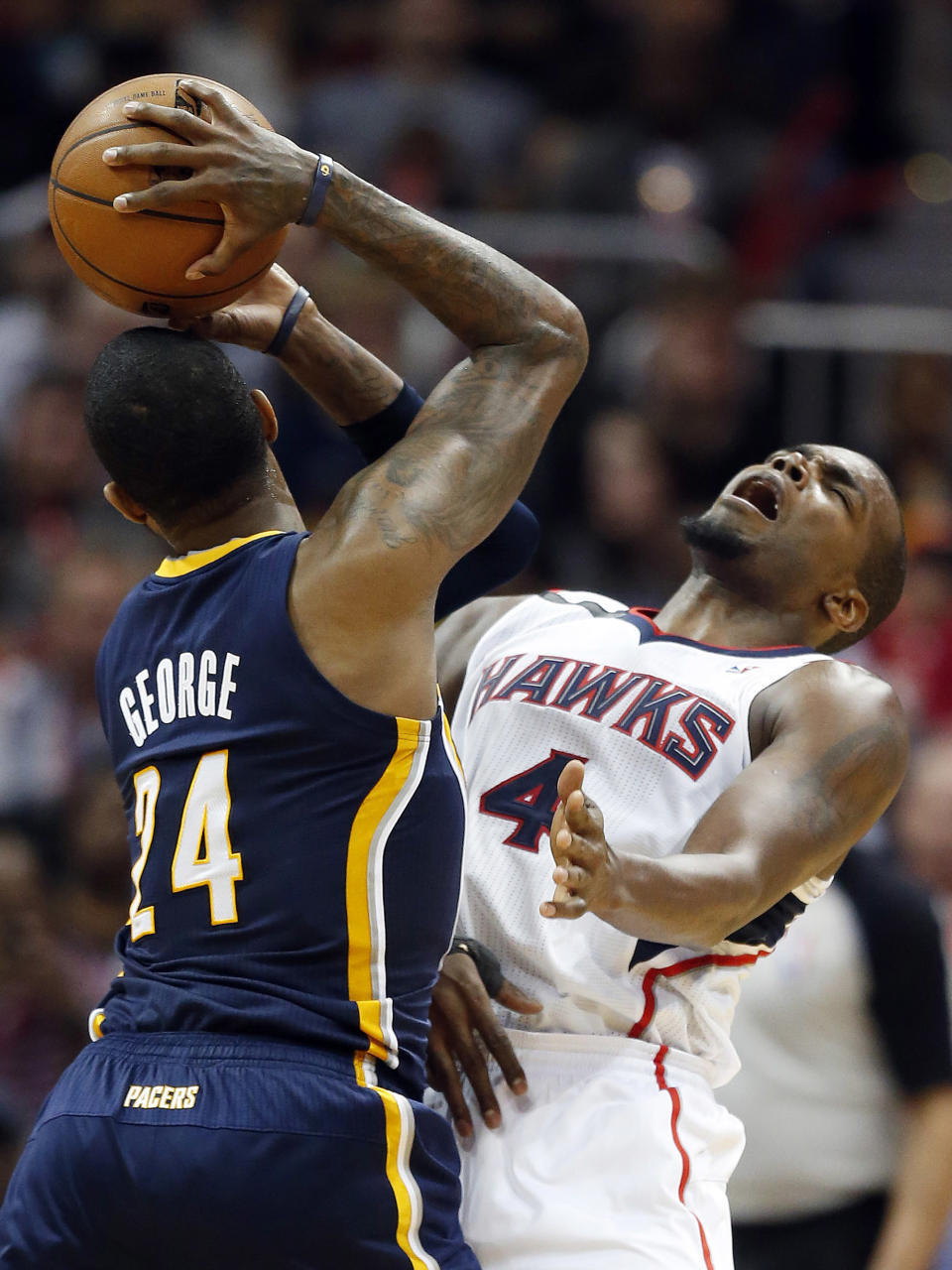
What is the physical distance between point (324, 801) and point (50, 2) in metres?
9.51

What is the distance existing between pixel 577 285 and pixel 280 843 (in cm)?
633

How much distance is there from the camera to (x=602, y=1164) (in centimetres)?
372

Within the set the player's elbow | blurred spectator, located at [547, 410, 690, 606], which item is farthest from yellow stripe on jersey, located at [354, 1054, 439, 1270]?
blurred spectator, located at [547, 410, 690, 606]

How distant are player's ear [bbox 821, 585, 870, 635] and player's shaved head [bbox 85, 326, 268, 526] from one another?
155 centimetres

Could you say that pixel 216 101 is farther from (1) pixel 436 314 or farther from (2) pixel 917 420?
(2) pixel 917 420

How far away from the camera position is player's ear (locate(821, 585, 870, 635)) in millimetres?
4336

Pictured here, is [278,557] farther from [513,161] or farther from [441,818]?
[513,161]

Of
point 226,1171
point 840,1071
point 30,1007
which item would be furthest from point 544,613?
point 30,1007

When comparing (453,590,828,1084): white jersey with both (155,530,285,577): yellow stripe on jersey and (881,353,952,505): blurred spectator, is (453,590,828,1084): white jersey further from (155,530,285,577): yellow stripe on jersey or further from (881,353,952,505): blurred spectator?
(881,353,952,505): blurred spectator

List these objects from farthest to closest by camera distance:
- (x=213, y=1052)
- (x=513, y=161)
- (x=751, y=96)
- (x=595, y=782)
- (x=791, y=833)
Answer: (x=751, y=96), (x=513, y=161), (x=595, y=782), (x=791, y=833), (x=213, y=1052)

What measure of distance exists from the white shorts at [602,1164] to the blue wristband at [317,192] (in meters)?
1.77

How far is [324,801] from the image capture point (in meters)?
3.24

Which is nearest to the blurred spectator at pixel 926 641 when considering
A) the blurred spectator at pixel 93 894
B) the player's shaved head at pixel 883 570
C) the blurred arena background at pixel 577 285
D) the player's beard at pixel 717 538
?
the blurred arena background at pixel 577 285

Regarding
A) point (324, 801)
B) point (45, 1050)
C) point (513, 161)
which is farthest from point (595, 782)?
point (513, 161)
